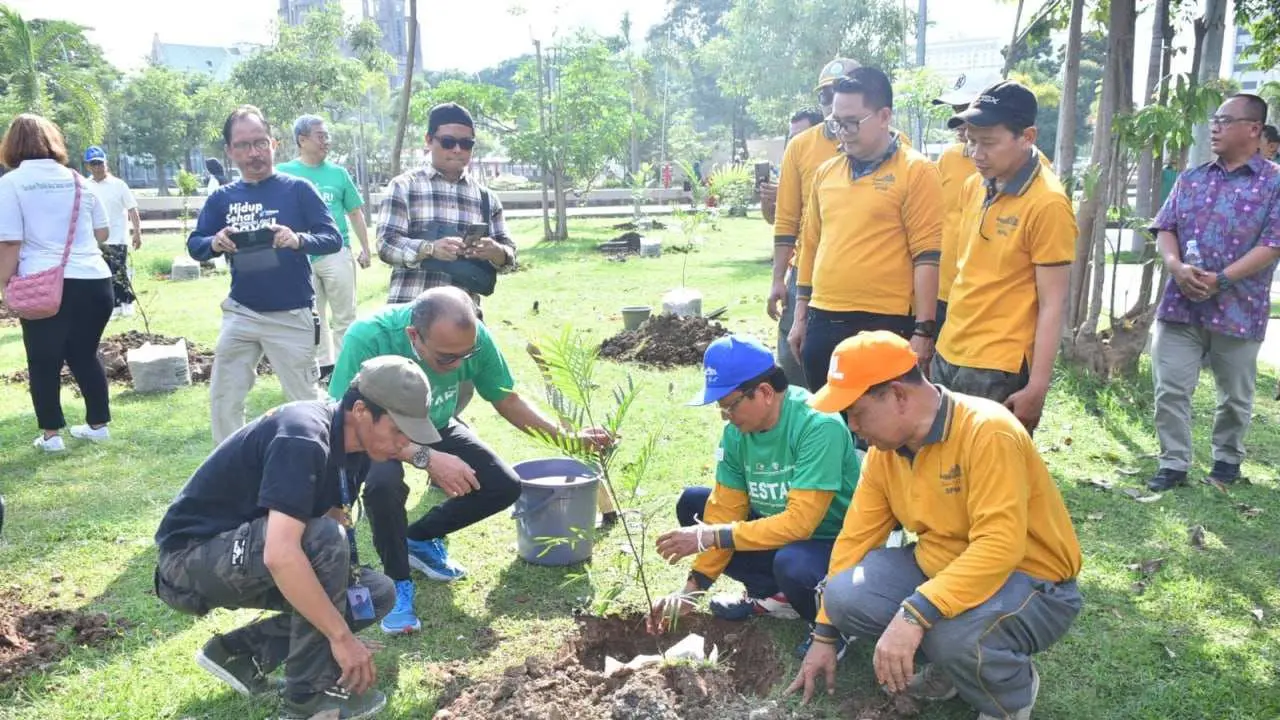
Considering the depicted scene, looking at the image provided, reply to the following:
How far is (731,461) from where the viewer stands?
3469 millimetres

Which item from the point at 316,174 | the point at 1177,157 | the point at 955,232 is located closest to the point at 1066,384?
the point at 1177,157

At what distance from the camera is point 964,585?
2.59 m

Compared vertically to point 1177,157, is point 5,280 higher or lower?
lower

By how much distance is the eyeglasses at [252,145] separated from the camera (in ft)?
15.6

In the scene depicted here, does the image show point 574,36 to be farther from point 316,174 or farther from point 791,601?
point 791,601

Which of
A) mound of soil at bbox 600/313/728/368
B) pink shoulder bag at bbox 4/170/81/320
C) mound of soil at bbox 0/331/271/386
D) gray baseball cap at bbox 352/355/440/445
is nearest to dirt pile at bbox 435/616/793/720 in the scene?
gray baseball cap at bbox 352/355/440/445

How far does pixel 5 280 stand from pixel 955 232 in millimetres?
5337

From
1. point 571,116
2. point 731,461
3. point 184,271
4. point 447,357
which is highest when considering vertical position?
point 571,116

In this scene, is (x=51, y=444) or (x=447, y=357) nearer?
(x=447, y=357)

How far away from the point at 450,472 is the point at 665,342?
5.33 metres

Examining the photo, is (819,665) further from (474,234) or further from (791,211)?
(474,234)

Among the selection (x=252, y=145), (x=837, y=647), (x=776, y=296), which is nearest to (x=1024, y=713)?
(x=837, y=647)

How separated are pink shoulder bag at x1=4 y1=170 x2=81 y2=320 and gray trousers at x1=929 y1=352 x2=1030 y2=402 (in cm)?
502

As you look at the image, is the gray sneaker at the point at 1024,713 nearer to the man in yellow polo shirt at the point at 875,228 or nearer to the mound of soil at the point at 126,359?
the man in yellow polo shirt at the point at 875,228
